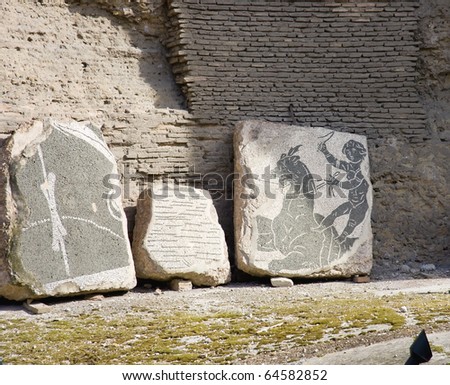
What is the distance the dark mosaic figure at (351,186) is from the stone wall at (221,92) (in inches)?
17.5

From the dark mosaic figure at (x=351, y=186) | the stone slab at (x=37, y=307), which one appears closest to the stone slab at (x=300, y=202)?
the dark mosaic figure at (x=351, y=186)

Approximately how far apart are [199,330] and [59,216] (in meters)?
2.08

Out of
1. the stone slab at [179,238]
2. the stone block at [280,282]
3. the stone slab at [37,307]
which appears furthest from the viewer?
the stone block at [280,282]

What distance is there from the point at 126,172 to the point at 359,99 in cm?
291

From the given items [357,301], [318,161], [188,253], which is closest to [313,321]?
[357,301]

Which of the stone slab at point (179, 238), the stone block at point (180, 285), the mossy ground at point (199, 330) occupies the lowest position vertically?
the mossy ground at point (199, 330)

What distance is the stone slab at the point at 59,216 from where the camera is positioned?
8.16 meters

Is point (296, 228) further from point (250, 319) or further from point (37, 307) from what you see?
point (37, 307)

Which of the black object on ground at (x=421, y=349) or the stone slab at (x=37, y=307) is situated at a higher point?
the black object on ground at (x=421, y=349)

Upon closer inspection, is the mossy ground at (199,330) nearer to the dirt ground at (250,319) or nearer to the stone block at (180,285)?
the dirt ground at (250,319)

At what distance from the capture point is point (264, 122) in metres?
9.83

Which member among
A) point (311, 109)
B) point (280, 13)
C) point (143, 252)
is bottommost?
point (143, 252)

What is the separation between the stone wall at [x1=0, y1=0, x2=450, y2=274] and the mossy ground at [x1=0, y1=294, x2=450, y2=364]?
86.1 inches

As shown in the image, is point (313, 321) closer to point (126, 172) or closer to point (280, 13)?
point (126, 172)
